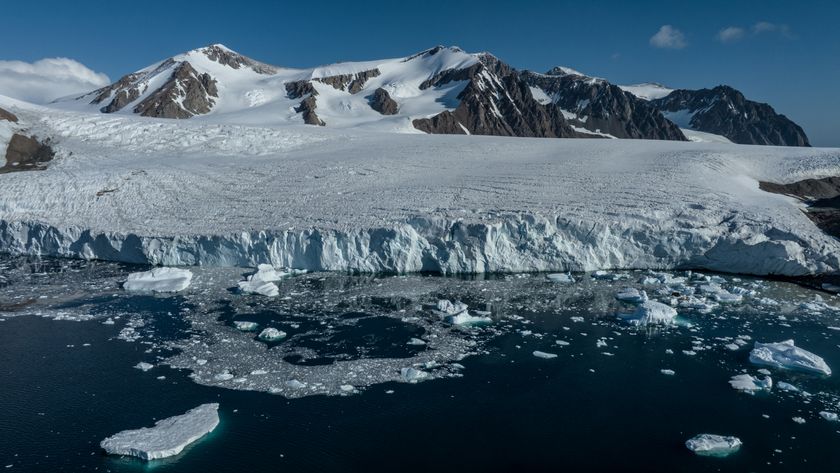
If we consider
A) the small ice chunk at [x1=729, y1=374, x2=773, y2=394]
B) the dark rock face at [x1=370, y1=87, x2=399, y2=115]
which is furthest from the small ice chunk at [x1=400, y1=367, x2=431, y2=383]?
the dark rock face at [x1=370, y1=87, x2=399, y2=115]

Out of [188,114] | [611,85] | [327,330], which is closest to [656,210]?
[327,330]

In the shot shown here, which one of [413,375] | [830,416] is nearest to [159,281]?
[413,375]

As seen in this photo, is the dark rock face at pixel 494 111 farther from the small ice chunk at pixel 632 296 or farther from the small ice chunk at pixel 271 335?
the small ice chunk at pixel 271 335

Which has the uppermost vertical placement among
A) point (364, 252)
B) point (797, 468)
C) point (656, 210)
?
point (656, 210)

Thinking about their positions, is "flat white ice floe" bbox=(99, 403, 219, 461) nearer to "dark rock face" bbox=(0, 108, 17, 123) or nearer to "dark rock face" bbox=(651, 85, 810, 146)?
"dark rock face" bbox=(0, 108, 17, 123)

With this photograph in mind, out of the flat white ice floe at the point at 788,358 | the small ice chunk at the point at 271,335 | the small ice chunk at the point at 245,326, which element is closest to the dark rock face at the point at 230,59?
the small ice chunk at the point at 245,326

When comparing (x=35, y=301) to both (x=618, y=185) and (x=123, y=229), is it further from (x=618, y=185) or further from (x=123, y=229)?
(x=618, y=185)
